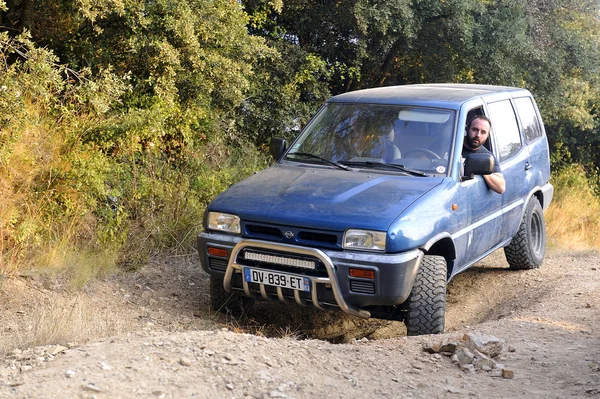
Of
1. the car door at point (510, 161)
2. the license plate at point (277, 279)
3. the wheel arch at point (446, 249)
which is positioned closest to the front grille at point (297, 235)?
the license plate at point (277, 279)

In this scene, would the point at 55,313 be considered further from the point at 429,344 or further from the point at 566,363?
the point at 566,363

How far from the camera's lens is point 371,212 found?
595 cm

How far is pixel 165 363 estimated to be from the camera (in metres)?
4.78

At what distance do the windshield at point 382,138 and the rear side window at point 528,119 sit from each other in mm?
1848

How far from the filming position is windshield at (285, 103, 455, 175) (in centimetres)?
687

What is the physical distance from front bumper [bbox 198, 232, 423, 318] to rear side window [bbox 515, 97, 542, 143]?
10.5ft

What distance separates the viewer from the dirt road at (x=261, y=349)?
15.1ft

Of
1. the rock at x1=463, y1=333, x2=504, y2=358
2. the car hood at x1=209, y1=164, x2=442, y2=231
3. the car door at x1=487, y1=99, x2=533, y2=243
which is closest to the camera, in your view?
the rock at x1=463, y1=333, x2=504, y2=358

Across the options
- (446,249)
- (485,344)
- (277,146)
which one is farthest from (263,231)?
(485,344)

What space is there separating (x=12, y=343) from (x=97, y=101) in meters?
3.14

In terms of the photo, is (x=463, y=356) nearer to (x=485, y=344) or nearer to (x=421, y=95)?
(x=485, y=344)

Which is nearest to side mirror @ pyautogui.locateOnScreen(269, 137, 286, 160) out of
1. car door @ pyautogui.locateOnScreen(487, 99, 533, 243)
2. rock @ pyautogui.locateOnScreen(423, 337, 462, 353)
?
car door @ pyautogui.locateOnScreen(487, 99, 533, 243)

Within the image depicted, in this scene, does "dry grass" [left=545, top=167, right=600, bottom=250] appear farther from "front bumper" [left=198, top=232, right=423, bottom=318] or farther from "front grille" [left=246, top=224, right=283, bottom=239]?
"front grille" [left=246, top=224, right=283, bottom=239]

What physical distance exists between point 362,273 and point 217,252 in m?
1.22
